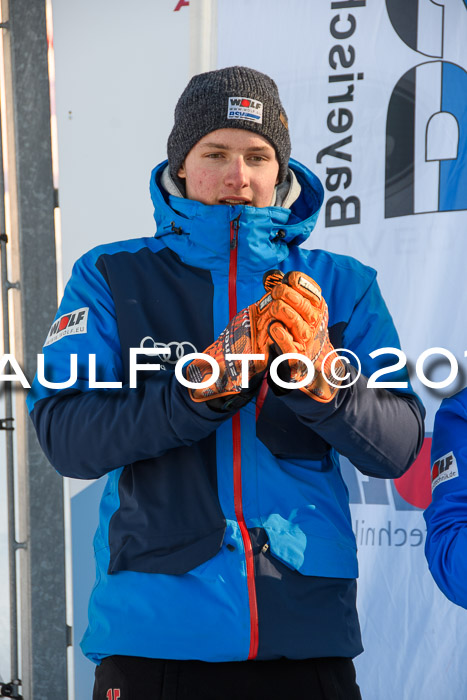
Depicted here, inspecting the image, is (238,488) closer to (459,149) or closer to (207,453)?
(207,453)

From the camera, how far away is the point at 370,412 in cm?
121

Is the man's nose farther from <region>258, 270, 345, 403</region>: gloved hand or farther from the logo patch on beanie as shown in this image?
<region>258, 270, 345, 403</region>: gloved hand

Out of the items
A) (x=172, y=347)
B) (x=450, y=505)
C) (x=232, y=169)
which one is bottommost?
(x=450, y=505)

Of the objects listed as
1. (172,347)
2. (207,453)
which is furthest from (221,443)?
(172,347)

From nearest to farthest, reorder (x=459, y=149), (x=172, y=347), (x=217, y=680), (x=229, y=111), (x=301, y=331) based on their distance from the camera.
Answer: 1. (x=301, y=331)
2. (x=217, y=680)
3. (x=172, y=347)
4. (x=229, y=111)
5. (x=459, y=149)

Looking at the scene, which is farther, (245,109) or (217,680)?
(245,109)

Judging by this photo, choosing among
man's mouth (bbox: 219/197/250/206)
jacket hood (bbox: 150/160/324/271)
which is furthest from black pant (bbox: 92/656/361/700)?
man's mouth (bbox: 219/197/250/206)

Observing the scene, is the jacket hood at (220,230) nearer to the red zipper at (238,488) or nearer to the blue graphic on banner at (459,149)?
the red zipper at (238,488)

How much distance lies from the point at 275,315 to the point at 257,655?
488 mm

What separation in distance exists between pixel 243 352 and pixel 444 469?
52 cm

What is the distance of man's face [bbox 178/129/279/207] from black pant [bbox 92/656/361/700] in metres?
0.74

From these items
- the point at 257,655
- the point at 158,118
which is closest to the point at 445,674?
the point at 257,655

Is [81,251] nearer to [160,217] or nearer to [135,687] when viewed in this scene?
[160,217]

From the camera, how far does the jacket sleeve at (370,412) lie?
117 centimetres
